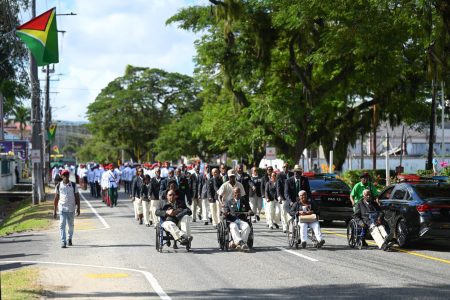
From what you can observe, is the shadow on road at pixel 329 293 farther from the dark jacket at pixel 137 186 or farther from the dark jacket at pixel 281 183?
the dark jacket at pixel 137 186

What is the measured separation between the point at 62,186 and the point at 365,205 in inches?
280

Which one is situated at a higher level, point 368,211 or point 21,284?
point 368,211

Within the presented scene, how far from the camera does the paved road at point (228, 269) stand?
11070 millimetres

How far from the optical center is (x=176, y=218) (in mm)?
16844

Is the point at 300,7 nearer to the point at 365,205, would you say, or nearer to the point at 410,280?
the point at 365,205

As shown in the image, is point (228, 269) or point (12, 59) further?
point (12, 59)

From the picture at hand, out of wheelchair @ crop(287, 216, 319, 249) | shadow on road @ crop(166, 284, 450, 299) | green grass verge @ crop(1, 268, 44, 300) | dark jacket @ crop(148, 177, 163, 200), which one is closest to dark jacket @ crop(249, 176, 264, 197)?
dark jacket @ crop(148, 177, 163, 200)

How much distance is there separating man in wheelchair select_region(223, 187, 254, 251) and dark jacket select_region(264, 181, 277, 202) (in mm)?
5641

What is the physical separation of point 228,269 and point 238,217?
3.29m

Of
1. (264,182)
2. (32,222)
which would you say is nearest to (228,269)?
(264,182)

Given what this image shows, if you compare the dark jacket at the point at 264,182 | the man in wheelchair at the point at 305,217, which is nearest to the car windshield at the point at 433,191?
the man in wheelchair at the point at 305,217

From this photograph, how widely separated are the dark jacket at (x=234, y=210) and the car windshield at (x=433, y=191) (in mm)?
3934

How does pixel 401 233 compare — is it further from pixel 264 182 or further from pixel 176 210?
pixel 264 182

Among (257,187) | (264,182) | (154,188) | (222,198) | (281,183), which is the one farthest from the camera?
(257,187)
